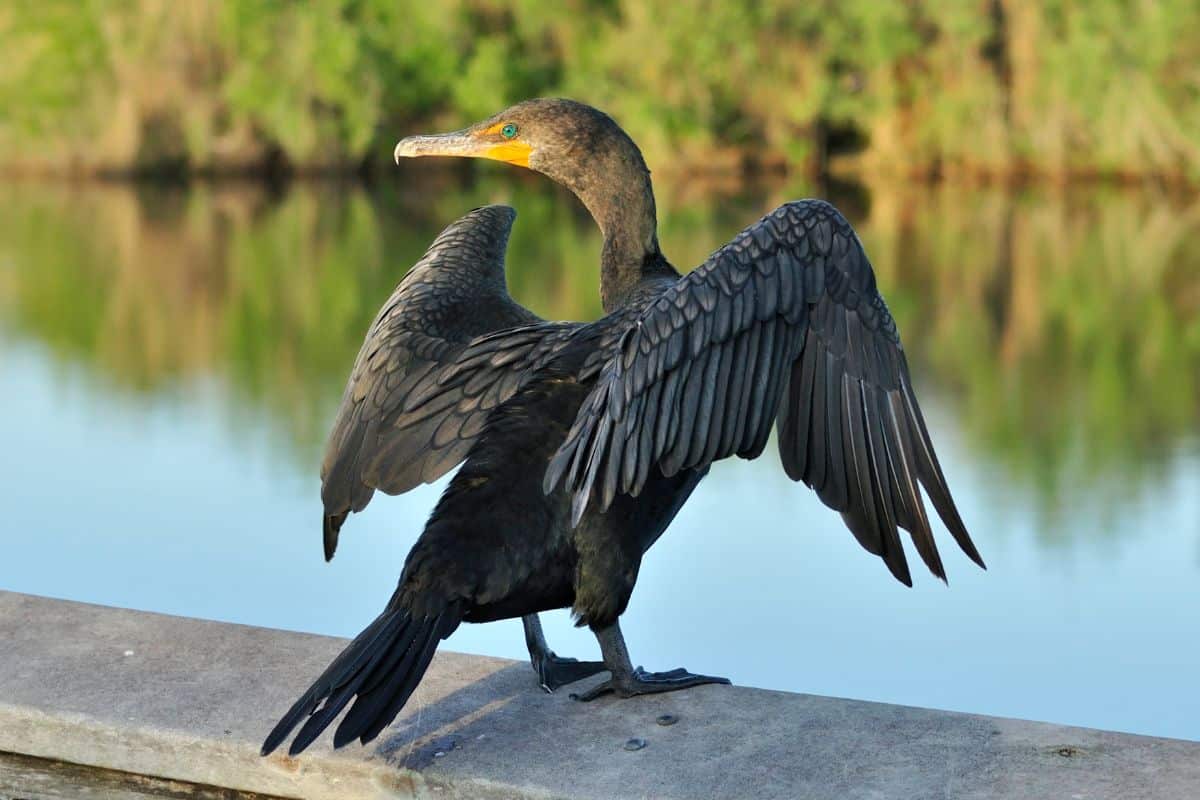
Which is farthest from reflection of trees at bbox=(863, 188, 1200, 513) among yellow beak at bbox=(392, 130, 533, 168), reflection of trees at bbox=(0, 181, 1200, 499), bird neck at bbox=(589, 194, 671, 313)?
yellow beak at bbox=(392, 130, 533, 168)

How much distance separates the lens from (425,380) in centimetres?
305

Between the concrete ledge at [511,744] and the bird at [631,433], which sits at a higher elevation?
the bird at [631,433]

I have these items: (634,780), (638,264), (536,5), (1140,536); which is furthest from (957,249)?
(634,780)

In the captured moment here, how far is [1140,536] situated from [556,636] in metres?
2.95

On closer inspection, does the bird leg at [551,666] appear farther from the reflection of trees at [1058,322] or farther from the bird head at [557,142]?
the reflection of trees at [1058,322]

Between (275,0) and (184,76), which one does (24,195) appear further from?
(275,0)

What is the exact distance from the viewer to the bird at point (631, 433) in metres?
2.70

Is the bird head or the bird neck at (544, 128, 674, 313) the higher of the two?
the bird head

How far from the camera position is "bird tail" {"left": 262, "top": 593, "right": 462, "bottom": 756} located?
241cm

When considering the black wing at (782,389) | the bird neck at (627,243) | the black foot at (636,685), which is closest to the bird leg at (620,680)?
the black foot at (636,685)

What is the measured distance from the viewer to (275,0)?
22.7 m

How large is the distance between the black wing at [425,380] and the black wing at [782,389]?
0.87 ft

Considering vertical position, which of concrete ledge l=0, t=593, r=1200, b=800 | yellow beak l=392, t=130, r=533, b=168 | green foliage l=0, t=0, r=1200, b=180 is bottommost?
concrete ledge l=0, t=593, r=1200, b=800

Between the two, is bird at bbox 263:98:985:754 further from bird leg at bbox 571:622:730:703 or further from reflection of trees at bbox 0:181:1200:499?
reflection of trees at bbox 0:181:1200:499
